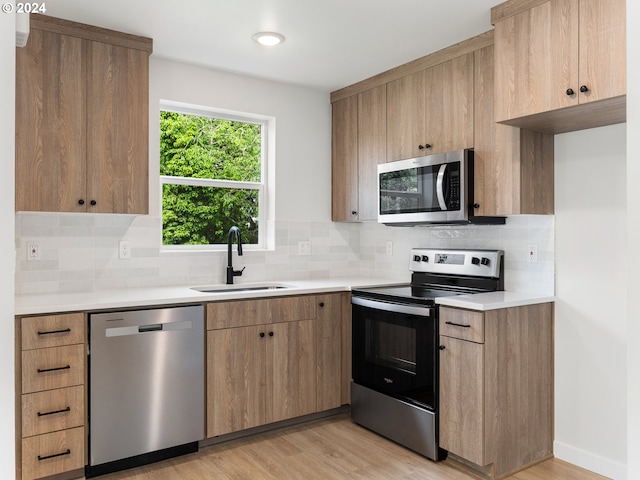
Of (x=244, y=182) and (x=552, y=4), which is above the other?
(x=552, y=4)

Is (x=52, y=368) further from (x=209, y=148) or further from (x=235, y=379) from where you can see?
(x=209, y=148)

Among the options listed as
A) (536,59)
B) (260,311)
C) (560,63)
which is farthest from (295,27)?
(260,311)

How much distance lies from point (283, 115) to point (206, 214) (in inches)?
37.5

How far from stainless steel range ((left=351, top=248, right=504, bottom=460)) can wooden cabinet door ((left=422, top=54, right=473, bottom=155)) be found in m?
0.69

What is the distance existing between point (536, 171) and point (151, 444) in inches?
99.6

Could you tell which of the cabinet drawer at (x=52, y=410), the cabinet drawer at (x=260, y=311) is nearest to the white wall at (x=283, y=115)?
the cabinet drawer at (x=260, y=311)

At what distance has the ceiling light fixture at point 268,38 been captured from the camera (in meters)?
2.80

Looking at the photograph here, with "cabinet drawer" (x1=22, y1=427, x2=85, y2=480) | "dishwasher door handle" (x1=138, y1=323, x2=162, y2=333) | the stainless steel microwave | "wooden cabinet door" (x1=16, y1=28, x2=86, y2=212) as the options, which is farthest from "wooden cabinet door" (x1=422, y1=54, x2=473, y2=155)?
"cabinet drawer" (x1=22, y1=427, x2=85, y2=480)

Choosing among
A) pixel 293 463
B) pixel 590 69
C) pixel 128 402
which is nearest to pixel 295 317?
pixel 293 463

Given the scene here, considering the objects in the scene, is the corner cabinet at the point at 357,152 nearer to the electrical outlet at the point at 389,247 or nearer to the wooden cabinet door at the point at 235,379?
the electrical outlet at the point at 389,247

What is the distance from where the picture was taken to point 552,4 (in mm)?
2264

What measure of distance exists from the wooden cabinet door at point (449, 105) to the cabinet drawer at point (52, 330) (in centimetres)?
223

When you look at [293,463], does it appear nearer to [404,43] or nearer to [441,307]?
[441,307]

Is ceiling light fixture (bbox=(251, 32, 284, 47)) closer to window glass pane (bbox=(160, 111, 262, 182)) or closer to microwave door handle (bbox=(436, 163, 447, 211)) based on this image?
window glass pane (bbox=(160, 111, 262, 182))
